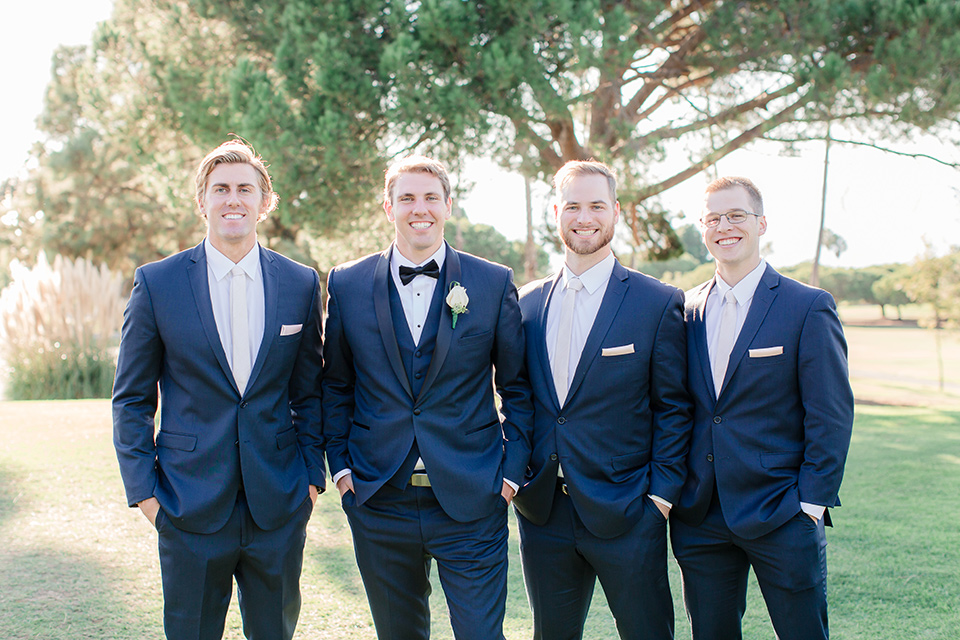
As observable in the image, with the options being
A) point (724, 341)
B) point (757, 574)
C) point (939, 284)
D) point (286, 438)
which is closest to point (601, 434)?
point (724, 341)

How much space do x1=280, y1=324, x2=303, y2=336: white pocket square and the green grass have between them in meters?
1.96

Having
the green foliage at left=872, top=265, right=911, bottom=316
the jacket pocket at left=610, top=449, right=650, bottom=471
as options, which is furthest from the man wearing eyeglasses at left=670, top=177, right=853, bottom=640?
the green foliage at left=872, top=265, right=911, bottom=316

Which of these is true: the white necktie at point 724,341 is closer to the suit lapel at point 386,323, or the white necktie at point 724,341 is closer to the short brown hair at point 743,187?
the short brown hair at point 743,187

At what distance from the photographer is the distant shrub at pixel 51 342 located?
11820 mm

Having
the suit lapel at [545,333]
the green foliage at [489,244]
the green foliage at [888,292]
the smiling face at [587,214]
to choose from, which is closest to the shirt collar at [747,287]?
the smiling face at [587,214]

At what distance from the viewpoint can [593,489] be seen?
3053 mm

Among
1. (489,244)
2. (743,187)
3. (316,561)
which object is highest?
(489,244)

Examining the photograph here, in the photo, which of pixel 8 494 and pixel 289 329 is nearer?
pixel 289 329

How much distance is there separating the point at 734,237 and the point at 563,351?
3.08ft

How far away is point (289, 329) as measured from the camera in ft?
10.0

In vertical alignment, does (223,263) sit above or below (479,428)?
above

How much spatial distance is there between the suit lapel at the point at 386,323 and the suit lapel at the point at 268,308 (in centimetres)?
43

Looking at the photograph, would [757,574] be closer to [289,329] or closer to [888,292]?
[289,329]

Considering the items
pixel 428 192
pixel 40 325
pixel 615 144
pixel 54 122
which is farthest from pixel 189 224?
pixel 428 192
